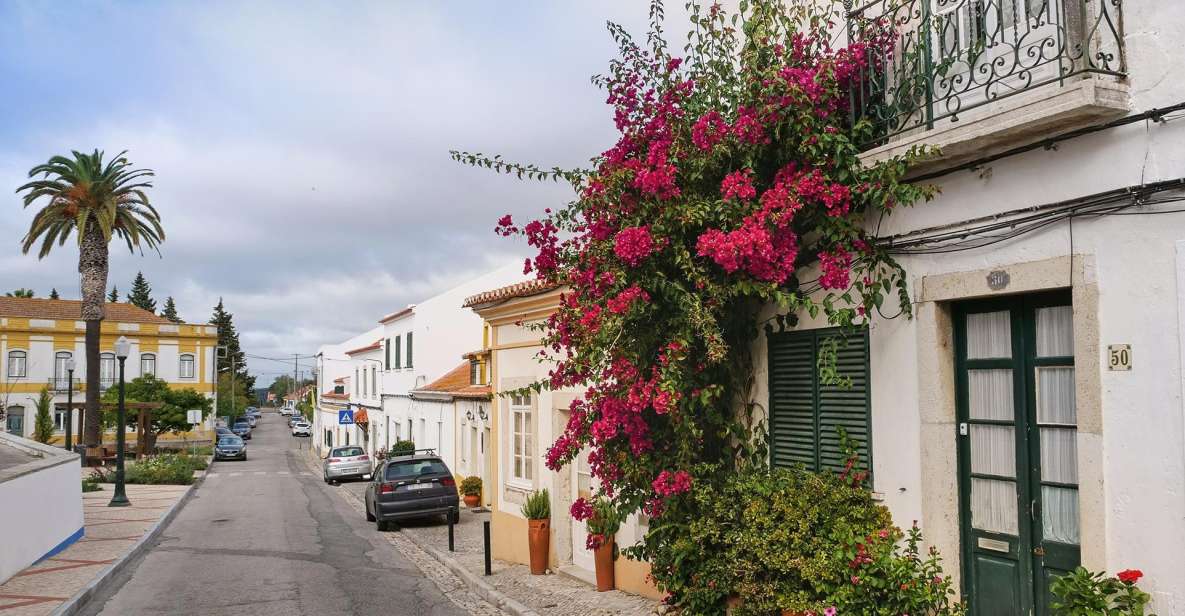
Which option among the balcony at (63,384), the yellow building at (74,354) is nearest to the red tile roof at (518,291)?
the yellow building at (74,354)

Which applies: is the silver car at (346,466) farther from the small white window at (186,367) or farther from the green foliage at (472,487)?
the small white window at (186,367)

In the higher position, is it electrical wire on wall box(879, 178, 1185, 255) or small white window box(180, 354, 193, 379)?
electrical wire on wall box(879, 178, 1185, 255)

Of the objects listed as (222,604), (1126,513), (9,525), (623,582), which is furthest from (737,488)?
(9,525)

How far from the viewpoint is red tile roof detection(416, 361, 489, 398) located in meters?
22.9

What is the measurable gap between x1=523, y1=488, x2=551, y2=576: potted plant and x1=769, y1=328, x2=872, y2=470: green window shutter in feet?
17.4

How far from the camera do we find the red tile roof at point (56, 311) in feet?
182

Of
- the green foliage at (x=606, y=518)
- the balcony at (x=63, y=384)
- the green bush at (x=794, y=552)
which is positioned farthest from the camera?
the balcony at (x=63, y=384)

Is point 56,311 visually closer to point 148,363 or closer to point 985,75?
point 148,363

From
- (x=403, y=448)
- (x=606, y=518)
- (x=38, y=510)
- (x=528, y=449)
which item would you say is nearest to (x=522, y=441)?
(x=528, y=449)

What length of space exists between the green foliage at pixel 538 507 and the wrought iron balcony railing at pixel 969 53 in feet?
24.1

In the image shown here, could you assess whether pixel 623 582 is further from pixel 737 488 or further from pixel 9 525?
pixel 9 525

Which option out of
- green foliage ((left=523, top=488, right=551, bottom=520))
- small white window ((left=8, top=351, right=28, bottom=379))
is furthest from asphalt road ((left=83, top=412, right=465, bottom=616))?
small white window ((left=8, top=351, right=28, bottom=379))

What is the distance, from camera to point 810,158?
6.93m

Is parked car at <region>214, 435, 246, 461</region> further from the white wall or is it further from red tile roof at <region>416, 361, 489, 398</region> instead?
the white wall
